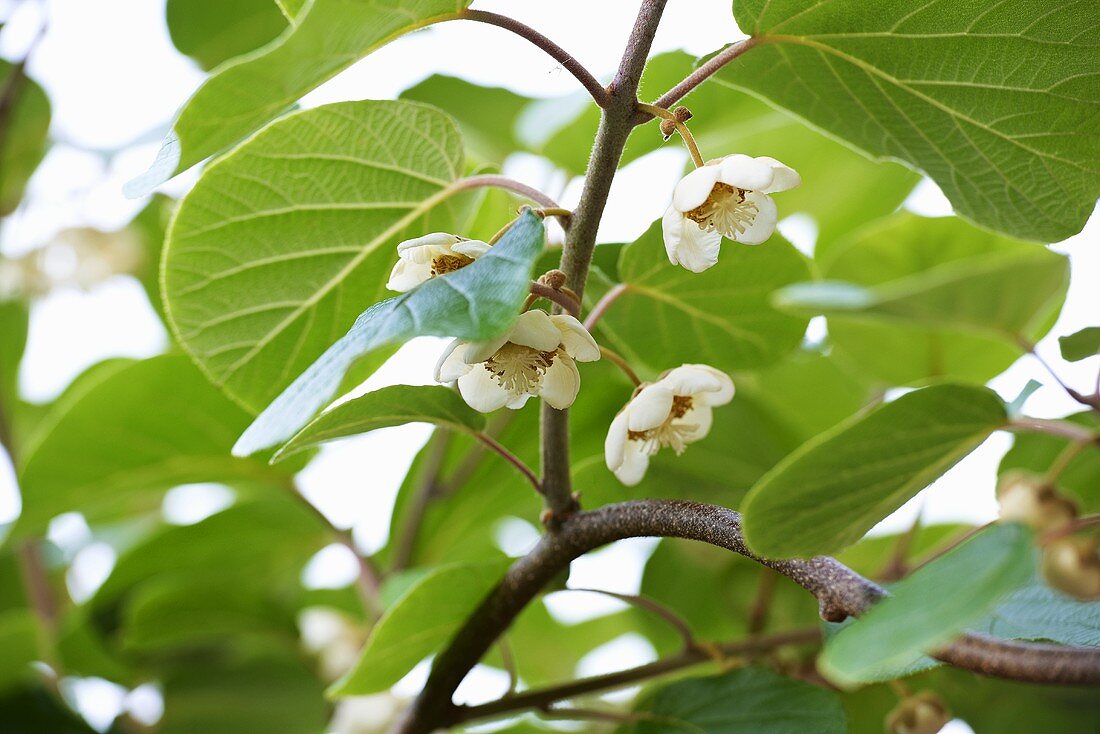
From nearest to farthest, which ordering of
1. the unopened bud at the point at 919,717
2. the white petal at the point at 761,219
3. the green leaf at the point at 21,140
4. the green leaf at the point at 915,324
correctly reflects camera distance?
the white petal at the point at 761,219 → the unopened bud at the point at 919,717 → the green leaf at the point at 915,324 → the green leaf at the point at 21,140

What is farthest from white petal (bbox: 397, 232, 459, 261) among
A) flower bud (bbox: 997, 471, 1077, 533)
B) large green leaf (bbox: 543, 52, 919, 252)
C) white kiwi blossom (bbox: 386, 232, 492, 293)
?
flower bud (bbox: 997, 471, 1077, 533)

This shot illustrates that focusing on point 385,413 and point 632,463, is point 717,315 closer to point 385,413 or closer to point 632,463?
point 632,463

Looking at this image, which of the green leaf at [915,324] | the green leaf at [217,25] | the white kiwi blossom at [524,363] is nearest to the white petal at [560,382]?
the white kiwi blossom at [524,363]

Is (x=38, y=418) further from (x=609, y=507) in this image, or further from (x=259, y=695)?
(x=609, y=507)

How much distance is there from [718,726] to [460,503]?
0.45 m

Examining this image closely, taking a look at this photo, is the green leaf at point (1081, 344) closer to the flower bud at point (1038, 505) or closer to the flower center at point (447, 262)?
the flower bud at point (1038, 505)

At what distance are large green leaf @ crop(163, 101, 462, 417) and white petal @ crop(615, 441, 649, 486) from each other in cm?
20

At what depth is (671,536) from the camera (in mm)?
480

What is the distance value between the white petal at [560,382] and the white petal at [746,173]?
0.12 meters

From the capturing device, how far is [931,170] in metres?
0.62

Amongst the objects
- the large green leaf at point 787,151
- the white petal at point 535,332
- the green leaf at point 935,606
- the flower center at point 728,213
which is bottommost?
the green leaf at point 935,606

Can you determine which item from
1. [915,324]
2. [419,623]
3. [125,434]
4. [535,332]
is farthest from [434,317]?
[125,434]

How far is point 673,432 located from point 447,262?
175 millimetres

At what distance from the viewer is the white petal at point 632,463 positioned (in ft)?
1.97
